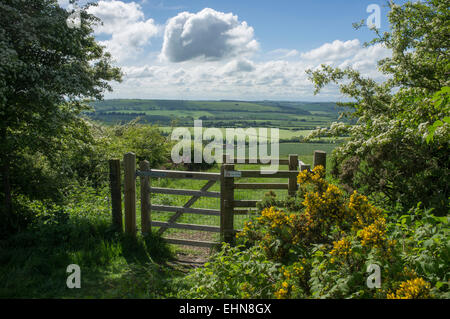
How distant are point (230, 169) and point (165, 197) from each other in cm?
497

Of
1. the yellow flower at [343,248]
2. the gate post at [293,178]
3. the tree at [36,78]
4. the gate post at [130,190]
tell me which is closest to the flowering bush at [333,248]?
the yellow flower at [343,248]

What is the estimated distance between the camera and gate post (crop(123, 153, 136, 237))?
675 centimetres

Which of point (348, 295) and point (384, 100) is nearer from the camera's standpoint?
point (348, 295)

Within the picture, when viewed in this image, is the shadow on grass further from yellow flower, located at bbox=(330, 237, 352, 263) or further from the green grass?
yellow flower, located at bbox=(330, 237, 352, 263)

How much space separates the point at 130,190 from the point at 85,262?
184cm

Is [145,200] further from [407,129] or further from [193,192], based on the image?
[407,129]

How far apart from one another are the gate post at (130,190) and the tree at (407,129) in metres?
4.88

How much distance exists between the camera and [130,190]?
6.82 meters

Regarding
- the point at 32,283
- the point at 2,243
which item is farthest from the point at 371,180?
the point at 2,243

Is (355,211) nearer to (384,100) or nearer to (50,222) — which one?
(384,100)

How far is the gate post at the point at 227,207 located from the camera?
21.8ft

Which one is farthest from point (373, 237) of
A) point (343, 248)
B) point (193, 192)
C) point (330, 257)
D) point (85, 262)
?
point (85, 262)

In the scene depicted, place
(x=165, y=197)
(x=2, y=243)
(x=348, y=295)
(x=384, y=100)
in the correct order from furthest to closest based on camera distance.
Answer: (x=165, y=197), (x=384, y=100), (x=2, y=243), (x=348, y=295)
